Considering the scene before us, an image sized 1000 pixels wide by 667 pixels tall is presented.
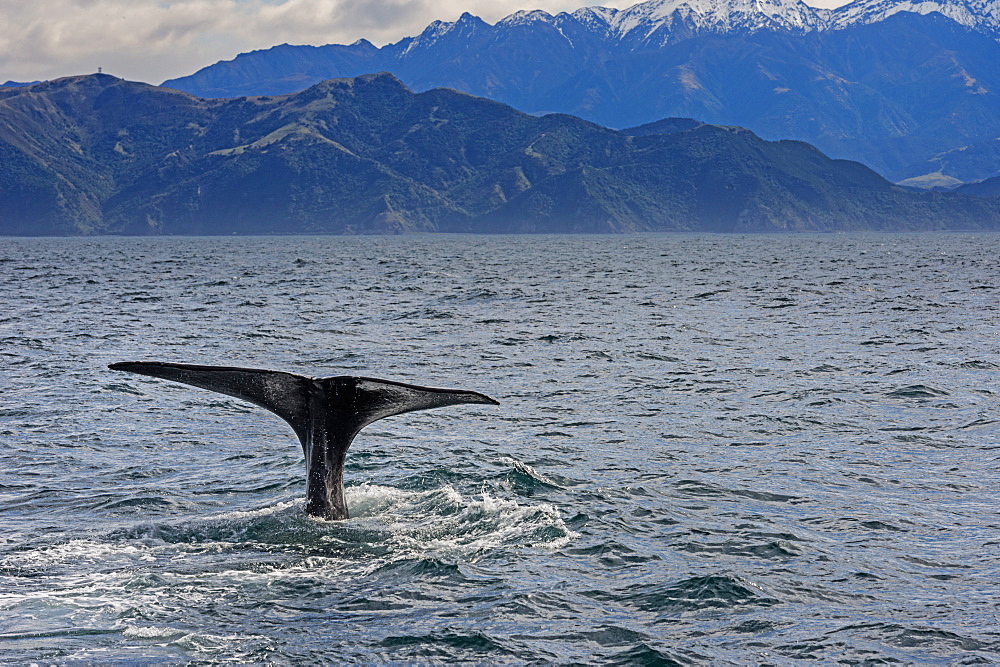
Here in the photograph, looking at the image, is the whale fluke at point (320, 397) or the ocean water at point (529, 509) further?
the whale fluke at point (320, 397)

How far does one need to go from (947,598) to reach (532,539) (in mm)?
4122

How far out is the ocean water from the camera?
336 inches

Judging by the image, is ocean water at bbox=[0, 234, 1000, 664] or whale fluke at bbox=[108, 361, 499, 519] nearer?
ocean water at bbox=[0, 234, 1000, 664]

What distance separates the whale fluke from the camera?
30.6 ft

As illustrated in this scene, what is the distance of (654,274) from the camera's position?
62.9 m

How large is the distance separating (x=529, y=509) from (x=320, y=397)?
3.34 m

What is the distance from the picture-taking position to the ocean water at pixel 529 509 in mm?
8539

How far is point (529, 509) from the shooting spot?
40.0ft

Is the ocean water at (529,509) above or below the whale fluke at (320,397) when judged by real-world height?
below

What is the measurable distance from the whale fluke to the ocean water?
1121 mm

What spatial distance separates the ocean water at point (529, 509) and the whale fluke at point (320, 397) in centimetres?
112

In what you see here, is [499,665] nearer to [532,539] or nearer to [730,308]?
[532,539]

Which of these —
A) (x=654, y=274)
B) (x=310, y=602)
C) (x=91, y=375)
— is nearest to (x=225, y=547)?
(x=310, y=602)

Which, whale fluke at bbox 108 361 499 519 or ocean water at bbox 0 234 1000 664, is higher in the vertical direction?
whale fluke at bbox 108 361 499 519
